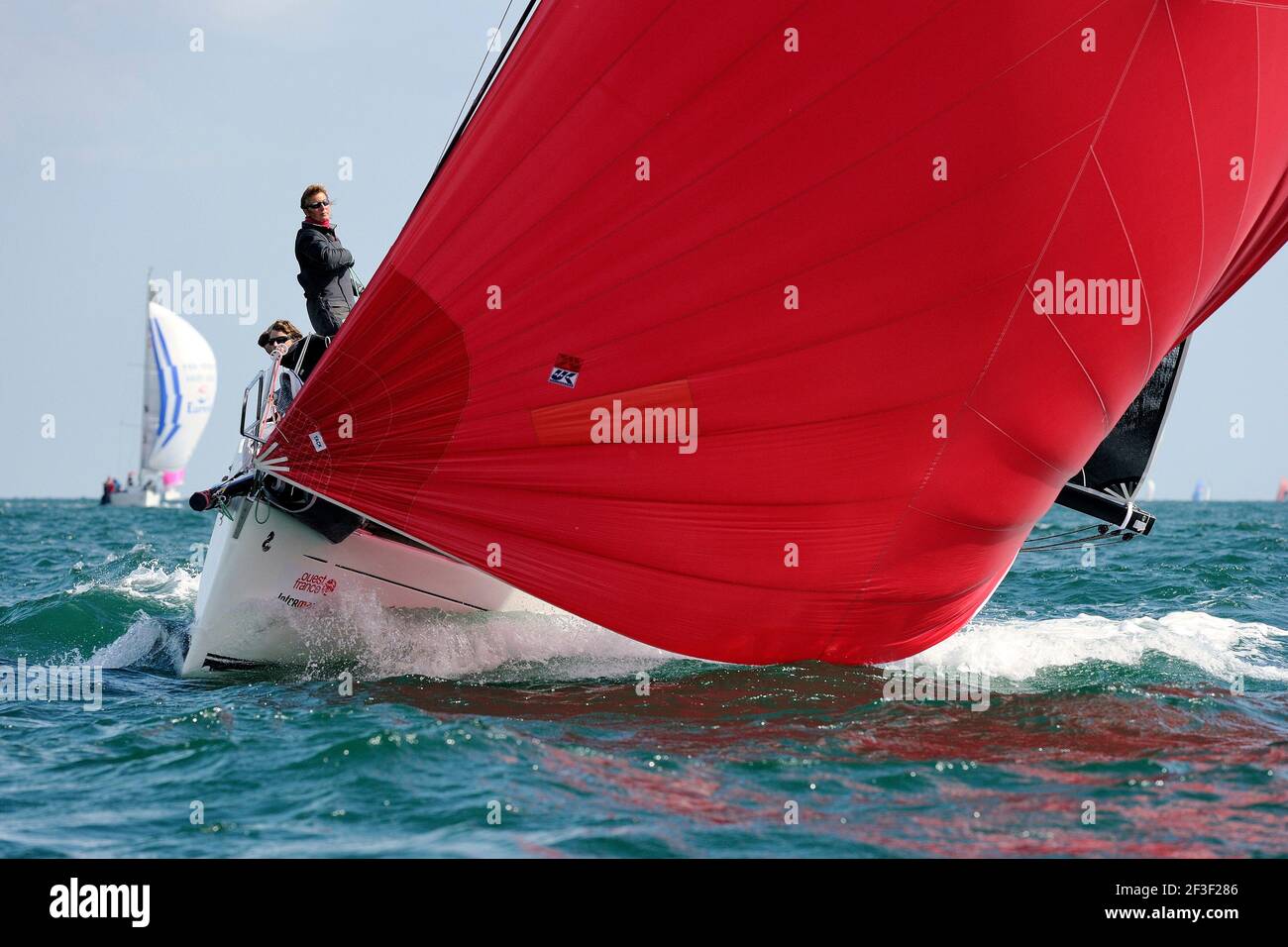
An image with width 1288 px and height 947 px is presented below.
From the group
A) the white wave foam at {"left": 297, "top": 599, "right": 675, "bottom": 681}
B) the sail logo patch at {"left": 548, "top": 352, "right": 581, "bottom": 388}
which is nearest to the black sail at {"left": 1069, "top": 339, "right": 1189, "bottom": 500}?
the white wave foam at {"left": 297, "top": 599, "right": 675, "bottom": 681}

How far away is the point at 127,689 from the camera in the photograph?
795cm

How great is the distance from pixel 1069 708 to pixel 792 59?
376cm

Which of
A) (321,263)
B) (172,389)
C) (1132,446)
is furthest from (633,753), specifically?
(172,389)

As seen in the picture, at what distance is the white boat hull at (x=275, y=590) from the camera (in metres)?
8.23

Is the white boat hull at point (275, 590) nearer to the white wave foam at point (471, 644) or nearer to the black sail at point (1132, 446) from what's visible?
the white wave foam at point (471, 644)

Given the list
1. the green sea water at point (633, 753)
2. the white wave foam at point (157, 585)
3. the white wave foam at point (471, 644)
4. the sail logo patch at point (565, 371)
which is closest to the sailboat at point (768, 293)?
the sail logo patch at point (565, 371)

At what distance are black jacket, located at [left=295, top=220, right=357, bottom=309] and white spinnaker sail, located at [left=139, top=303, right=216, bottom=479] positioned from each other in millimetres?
46557

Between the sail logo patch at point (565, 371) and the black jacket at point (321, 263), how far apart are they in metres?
2.25

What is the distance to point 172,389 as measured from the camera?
54062 millimetres

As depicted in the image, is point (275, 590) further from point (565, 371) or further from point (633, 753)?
point (633, 753)

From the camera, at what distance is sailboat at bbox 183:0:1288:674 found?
675cm

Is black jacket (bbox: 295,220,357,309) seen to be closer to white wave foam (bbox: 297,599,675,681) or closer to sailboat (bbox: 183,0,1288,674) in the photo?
sailboat (bbox: 183,0,1288,674)

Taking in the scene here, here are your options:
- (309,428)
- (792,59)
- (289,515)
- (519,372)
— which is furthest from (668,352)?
(289,515)
